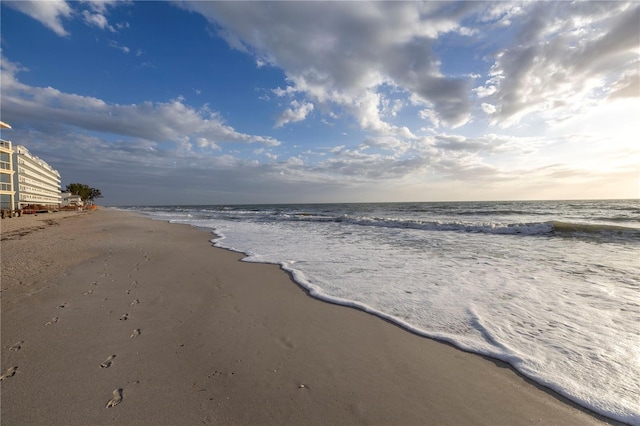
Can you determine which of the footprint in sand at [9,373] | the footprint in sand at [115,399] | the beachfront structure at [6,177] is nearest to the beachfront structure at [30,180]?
the beachfront structure at [6,177]

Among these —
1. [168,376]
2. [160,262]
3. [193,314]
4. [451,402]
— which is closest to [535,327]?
[451,402]

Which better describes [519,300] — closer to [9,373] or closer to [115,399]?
[115,399]

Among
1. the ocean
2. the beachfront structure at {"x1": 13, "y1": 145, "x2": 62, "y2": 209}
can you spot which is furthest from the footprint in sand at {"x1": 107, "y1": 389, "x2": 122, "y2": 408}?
the beachfront structure at {"x1": 13, "y1": 145, "x2": 62, "y2": 209}

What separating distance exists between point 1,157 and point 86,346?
56.4m

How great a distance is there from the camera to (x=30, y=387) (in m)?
2.40

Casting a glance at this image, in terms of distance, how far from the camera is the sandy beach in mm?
2178

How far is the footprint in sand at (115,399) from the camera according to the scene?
2.21 m

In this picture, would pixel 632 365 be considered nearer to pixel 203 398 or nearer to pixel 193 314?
pixel 203 398

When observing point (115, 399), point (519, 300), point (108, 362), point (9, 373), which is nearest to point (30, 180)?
point (9, 373)

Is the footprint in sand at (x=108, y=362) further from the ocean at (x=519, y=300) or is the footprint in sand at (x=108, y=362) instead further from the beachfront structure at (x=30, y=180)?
the beachfront structure at (x=30, y=180)

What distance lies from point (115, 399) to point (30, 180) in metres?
71.6

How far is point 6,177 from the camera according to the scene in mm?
38781

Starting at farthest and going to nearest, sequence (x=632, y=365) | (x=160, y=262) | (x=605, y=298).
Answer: (x=160, y=262) < (x=605, y=298) < (x=632, y=365)

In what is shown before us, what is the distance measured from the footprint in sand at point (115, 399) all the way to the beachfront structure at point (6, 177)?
163ft
